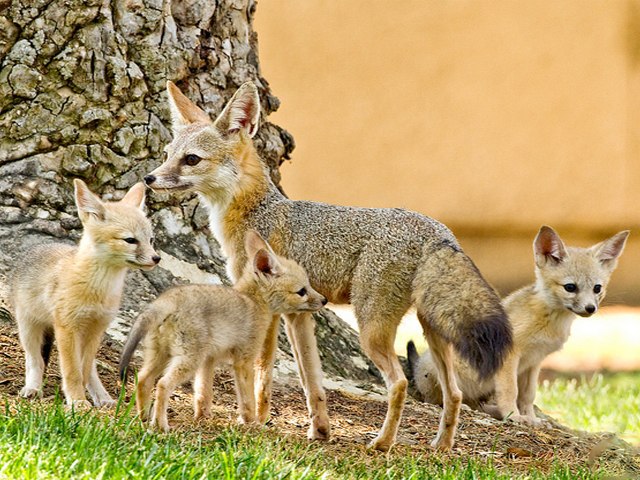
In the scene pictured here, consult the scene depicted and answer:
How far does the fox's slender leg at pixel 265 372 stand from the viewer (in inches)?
250

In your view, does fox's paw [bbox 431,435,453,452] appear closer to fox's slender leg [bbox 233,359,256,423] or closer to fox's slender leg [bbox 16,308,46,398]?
fox's slender leg [bbox 233,359,256,423]

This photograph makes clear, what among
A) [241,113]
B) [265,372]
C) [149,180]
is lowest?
[265,372]

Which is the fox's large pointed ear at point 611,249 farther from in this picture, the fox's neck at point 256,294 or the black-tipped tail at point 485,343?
the fox's neck at point 256,294

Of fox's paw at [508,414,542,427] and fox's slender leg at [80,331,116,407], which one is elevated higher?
fox's paw at [508,414,542,427]

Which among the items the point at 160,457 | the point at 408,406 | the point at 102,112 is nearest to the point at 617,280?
the point at 408,406

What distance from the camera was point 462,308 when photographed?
18.9 feet

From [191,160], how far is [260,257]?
2.52ft

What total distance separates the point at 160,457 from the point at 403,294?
6.07 feet

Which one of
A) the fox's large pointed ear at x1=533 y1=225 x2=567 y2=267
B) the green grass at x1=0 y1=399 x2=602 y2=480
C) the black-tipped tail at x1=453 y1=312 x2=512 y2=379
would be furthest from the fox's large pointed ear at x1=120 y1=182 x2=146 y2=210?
the fox's large pointed ear at x1=533 y1=225 x2=567 y2=267

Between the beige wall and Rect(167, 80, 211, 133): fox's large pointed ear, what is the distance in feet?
16.7

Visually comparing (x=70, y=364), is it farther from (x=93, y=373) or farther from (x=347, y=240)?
(x=347, y=240)

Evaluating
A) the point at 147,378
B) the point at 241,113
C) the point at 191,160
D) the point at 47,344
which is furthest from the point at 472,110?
the point at 147,378

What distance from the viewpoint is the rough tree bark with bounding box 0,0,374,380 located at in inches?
286

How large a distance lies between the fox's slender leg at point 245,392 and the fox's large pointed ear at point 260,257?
1.78ft
